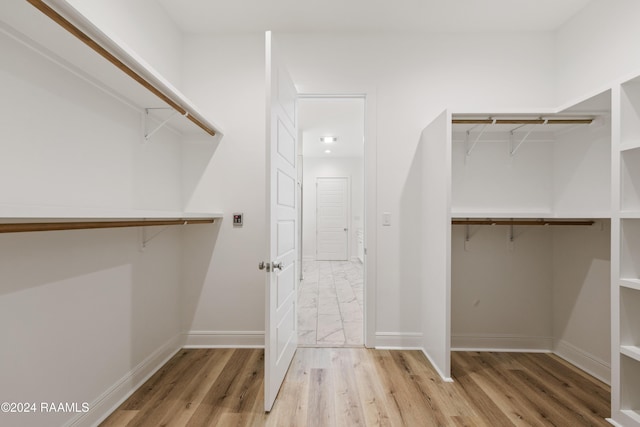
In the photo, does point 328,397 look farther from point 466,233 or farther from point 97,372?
point 466,233

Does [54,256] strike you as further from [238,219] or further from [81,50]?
[238,219]

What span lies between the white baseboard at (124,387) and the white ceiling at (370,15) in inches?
103

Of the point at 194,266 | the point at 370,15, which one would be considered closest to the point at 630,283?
the point at 370,15

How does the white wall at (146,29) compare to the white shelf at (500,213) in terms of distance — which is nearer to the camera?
the white wall at (146,29)

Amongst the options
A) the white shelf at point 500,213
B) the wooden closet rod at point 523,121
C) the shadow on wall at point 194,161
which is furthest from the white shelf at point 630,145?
the shadow on wall at point 194,161

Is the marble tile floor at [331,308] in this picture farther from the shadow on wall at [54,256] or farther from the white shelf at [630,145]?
the white shelf at [630,145]

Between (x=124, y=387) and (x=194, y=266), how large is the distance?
98 cm

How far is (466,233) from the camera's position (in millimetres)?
2572

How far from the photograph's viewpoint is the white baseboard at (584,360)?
208cm

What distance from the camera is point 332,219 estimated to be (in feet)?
25.6

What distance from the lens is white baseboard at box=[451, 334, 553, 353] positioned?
8.38ft

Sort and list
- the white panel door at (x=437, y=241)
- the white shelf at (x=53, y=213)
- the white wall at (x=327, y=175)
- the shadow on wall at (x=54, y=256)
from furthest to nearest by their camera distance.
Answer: the white wall at (x=327, y=175) < the white panel door at (x=437, y=241) < the shadow on wall at (x=54, y=256) < the white shelf at (x=53, y=213)

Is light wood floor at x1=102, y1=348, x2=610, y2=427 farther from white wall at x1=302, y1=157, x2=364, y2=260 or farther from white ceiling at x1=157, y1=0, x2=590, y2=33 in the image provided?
white wall at x1=302, y1=157, x2=364, y2=260

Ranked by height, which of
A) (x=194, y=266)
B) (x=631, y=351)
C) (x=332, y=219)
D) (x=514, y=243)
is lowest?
(x=631, y=351)
